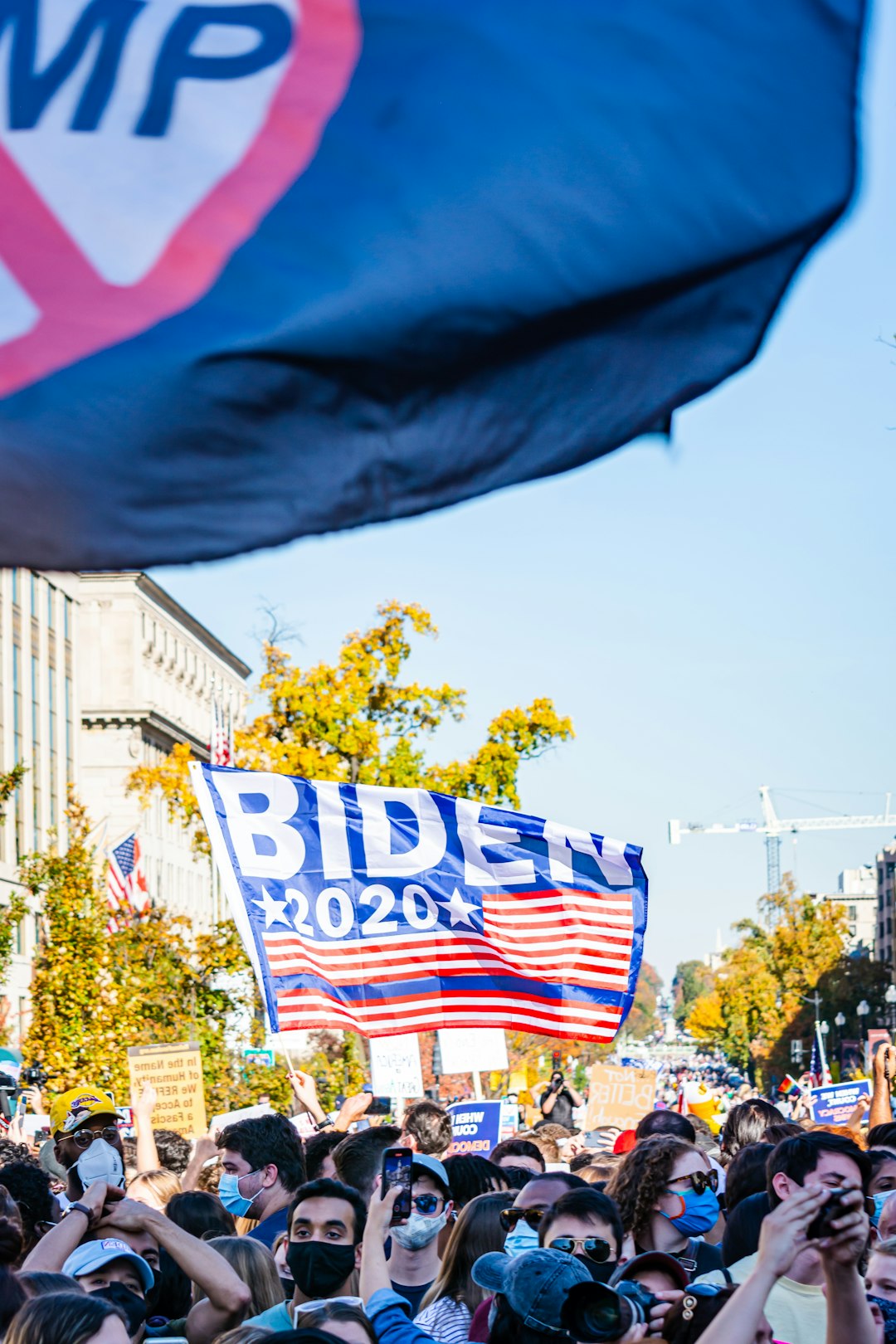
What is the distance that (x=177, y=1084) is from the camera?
13.1 m

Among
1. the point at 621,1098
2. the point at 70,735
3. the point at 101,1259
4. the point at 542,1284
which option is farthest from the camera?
the point at 70,735

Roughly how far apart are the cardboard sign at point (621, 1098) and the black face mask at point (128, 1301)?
433 inches

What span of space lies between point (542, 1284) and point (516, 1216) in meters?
1.68

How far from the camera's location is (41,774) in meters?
65.3

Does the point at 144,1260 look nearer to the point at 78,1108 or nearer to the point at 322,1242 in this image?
the point at 322,1242

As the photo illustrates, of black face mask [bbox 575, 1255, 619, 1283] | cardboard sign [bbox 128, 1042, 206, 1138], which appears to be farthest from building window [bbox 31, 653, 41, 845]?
black face mask [bbox 575, 1255, 619, 1283]

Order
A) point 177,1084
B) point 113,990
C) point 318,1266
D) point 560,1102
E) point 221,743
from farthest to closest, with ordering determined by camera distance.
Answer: point 221,743 → point 113,990 → point 560,1102 → point 177,1084 → point 318,1266

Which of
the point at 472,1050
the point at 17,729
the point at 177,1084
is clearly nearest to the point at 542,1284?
the point at 472,1050

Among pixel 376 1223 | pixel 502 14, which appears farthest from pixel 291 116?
pixel 376 1223

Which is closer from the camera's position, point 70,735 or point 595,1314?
point 595,1314

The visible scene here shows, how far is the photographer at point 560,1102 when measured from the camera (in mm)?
16547

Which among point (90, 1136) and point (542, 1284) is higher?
point (90, 1136)

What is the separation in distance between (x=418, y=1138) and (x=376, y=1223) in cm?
484

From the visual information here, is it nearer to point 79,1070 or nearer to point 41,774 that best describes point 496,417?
point 79,1070
